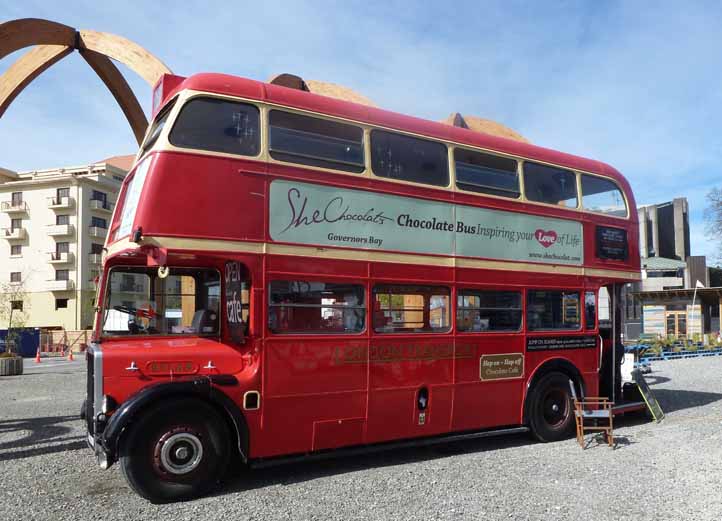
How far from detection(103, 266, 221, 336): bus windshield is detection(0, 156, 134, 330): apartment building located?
160 feet

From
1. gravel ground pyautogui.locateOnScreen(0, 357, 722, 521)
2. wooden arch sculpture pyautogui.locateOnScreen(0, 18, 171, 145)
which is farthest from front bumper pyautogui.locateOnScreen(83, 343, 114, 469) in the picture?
wooden arch sculpture pyautogui.locateOnScreen(0, 18, 171, 145)

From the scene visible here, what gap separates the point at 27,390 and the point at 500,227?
45.0 ft

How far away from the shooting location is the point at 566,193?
30.6ft

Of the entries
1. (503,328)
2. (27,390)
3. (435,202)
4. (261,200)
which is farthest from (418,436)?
(27,390)

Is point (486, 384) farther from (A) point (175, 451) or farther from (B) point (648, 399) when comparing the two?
(A) point (175, 451)

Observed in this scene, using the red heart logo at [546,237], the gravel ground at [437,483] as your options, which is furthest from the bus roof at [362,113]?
the gravel ground at [437,483]

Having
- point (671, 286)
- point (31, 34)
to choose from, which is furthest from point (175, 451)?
point (671, 286)

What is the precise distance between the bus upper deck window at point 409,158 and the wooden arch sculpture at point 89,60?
579cm

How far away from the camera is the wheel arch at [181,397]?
556 centimetres

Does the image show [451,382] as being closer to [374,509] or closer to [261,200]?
[374,509]

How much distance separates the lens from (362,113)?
734 cm

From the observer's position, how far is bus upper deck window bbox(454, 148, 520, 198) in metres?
8.12

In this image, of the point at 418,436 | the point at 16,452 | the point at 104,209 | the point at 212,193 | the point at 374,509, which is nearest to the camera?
the point at 374,509

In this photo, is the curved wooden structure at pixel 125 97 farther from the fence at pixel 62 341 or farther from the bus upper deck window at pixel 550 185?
the fence at pixel 62 341
